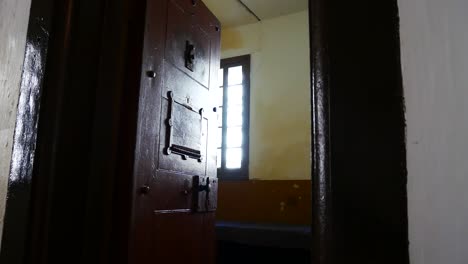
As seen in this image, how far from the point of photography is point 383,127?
44 cm

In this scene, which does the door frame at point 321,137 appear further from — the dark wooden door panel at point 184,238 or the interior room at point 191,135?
the dark wooden door panel at point 184,238

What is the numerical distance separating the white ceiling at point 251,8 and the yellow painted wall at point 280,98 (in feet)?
0.27

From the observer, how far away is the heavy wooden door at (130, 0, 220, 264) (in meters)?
1.32

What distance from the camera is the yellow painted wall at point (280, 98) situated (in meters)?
3.19

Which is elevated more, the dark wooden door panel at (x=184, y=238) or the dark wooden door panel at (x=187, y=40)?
the dark wooden door panel at (x=187, y=40)

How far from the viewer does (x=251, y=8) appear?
339cm

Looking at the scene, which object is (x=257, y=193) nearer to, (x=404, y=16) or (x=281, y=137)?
(x=281, y=137)

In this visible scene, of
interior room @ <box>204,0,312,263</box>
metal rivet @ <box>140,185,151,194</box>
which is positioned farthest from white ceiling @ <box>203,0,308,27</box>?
metal rivet @ <box>140,185,151,194</box>

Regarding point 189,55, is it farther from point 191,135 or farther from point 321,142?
point 321,142

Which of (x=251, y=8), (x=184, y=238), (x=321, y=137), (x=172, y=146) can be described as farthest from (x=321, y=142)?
(x=251, y=8)

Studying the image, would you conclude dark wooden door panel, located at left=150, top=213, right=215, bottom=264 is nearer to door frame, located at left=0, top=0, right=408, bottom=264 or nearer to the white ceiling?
door frame, located at left=0, top=0, right=408, bottom=264

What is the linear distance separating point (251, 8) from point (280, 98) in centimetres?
93

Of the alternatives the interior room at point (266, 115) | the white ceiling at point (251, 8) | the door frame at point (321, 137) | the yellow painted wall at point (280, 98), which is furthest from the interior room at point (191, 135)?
the white ceiling at point (251, 8)

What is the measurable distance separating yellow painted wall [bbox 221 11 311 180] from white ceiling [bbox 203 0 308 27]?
0.27ft
